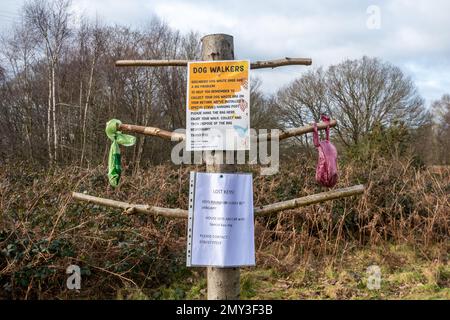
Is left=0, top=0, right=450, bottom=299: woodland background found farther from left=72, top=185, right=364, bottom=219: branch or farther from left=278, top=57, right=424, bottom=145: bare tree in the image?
left=278, top=57, right=424, bottom=145: bare tree

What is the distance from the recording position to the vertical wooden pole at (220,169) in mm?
2211

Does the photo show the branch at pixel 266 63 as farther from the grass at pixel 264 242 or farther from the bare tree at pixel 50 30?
the bare tree at pixel 50 30

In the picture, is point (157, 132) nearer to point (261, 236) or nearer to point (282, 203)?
point (282, 203)

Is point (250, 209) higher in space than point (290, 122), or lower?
lower

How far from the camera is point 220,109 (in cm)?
218

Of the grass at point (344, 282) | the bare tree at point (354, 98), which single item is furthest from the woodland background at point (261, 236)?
the bare tree at point (354, 98)

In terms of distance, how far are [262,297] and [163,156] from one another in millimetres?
14996

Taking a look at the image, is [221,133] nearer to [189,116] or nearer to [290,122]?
[189,116]

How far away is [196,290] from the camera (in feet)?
14.9

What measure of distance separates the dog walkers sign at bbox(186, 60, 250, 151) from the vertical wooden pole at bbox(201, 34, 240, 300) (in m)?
0.07

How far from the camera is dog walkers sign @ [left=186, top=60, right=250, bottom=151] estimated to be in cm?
216

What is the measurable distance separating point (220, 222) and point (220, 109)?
60 centimetres

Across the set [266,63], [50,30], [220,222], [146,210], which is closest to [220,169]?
[220,222]

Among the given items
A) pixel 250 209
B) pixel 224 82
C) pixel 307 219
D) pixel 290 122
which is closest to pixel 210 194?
pixel 250 209
